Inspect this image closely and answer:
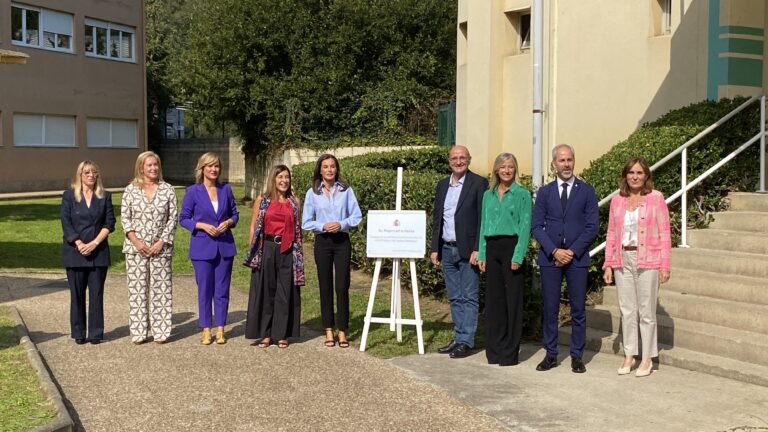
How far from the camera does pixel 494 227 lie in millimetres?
7465

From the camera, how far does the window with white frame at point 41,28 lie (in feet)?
103

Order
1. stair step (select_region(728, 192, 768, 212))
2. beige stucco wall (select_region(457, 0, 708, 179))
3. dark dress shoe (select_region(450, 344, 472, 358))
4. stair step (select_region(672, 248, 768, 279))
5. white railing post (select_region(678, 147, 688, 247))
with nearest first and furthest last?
dark dress shoe (select_region(450, 344, 472, 358)), stair step (select_region(672, 248, 768, 279)), white railing post (select_region(678, 147, 688, 247)), stair step (select_region(728, 192, 768, 212)), beige stucco wall (select_region(457, 0, 708, 179))

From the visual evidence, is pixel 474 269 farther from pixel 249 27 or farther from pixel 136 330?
pixel 249 27

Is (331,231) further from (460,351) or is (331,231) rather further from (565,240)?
(565,240)

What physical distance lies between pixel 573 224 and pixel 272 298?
2.98 m

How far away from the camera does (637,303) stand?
7.21 metres

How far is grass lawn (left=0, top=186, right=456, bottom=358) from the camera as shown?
888 centimetres

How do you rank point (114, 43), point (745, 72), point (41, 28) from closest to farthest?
point (745, 72)
point (41, 28)
point (114, 43)

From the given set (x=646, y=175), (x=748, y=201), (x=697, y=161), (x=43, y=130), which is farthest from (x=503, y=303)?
(x=43, y=130)

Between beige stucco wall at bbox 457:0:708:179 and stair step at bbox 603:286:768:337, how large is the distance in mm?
5773

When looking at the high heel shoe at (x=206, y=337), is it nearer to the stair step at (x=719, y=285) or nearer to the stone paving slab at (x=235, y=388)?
the stone paving slab at (x=235, y=388)

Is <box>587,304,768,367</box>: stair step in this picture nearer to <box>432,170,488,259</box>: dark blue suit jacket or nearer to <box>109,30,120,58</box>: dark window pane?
<box>432,170,488,259</box>: dark blue suit jacket

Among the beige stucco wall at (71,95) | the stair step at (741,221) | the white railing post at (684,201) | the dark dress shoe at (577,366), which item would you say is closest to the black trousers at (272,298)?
the dark dress shoe at (577,366)

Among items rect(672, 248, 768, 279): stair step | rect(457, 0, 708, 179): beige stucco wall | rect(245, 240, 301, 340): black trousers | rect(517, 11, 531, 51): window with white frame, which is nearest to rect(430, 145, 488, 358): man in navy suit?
rect(245, 240, 301, 340): black trousers
